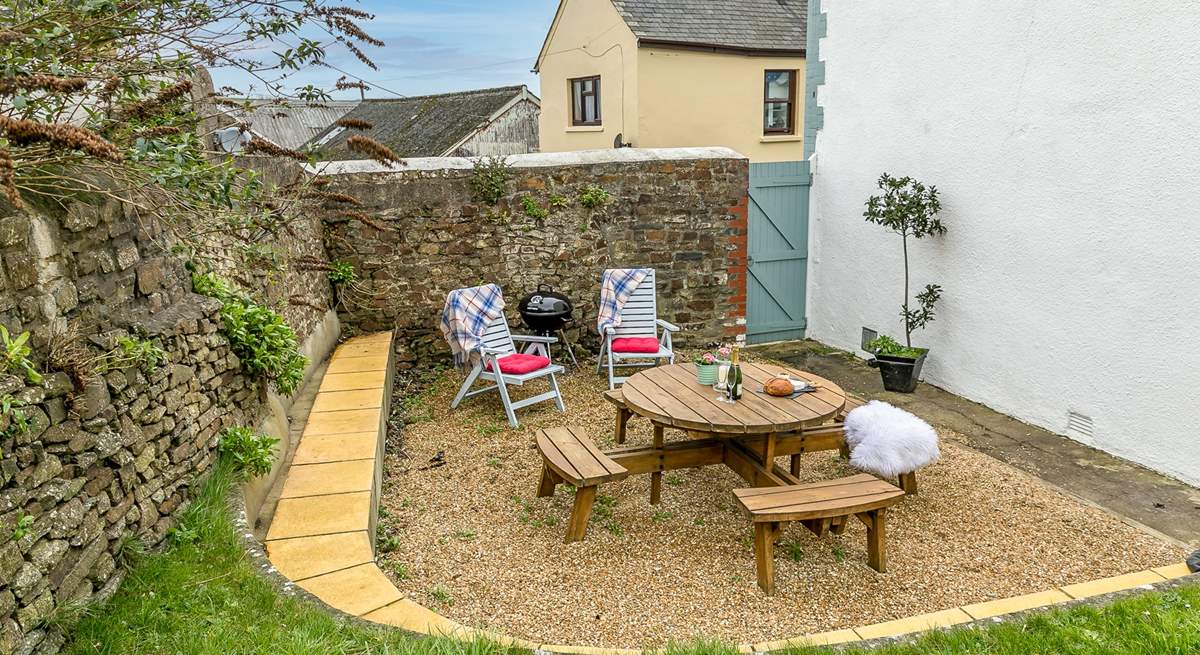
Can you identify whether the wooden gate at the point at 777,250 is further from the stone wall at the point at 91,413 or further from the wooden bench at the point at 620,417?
the stone wall at the point at 91,413

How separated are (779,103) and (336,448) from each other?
11.5 metres

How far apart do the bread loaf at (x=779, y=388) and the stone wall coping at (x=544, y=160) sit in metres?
3.24

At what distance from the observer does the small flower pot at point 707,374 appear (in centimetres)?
454

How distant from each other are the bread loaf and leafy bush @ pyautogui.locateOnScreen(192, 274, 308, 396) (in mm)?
2701

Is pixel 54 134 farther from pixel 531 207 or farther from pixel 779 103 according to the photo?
pixel 779 103

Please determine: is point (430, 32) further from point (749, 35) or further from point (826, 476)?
point (749, 35)

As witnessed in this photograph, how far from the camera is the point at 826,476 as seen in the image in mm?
4676

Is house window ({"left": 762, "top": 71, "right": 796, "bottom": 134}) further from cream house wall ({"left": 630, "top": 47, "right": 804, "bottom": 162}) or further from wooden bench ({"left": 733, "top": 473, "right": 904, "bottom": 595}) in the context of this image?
wooden bench ({"left": 733, "top": 473, "right": 904, "bottom": 595})

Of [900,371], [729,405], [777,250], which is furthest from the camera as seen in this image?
[777,250]

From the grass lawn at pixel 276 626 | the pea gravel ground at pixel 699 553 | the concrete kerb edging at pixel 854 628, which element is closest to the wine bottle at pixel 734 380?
the pea gravel ground at pixel 699 553

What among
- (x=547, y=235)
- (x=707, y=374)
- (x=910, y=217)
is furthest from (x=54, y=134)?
(x=910, y=217)

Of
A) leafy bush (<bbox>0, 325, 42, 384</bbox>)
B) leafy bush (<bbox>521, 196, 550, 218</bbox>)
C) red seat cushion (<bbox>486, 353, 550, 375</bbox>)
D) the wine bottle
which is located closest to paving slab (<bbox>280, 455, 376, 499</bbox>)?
leafy bush (<bbox>0, 325, 42, 384</bbox>)

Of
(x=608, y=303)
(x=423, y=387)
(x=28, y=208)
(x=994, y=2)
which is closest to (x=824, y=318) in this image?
(x=608, y=303)

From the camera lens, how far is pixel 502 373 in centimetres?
569
